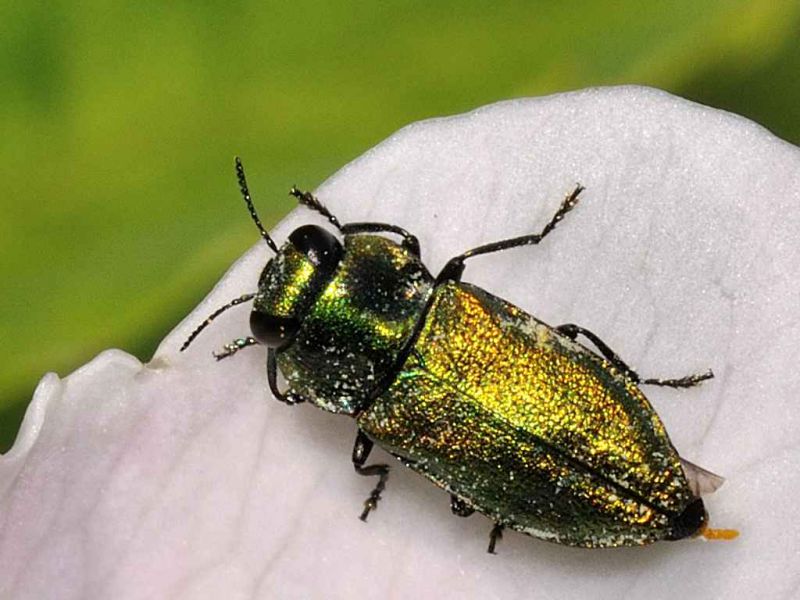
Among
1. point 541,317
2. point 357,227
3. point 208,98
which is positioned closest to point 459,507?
point 541,317

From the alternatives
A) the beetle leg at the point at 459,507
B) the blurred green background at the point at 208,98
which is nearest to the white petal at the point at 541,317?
the beetle leg at the point at 459,507

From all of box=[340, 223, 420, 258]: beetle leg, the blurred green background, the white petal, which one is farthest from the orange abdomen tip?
the blurred green background

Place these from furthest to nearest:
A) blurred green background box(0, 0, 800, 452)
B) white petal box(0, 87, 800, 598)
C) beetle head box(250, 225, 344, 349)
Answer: blurred green background box(0, 0, 800, 452)
beetle head box(250, 225, 344, 349)
white petal box(0, 87, 800, 598)

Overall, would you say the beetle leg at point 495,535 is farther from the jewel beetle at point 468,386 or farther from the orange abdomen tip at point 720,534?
the orange abdomen tip at point 720,534

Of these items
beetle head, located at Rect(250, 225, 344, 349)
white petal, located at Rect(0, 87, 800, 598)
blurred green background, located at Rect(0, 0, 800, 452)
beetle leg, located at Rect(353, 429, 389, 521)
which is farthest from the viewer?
blurred green background, located at Rect(0, 0, 800, 452)

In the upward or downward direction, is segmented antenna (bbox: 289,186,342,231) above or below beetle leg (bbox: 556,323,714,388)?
above

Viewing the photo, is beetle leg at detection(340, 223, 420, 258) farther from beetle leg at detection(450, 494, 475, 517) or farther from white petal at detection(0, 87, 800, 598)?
beetle leg at detection(450, 494, 475, 517)

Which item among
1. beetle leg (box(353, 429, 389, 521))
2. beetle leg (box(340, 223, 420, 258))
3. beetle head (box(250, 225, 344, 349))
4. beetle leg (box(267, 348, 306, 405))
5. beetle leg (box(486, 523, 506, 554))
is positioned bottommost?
beetle leg (box(486, 523, 506, 554))
